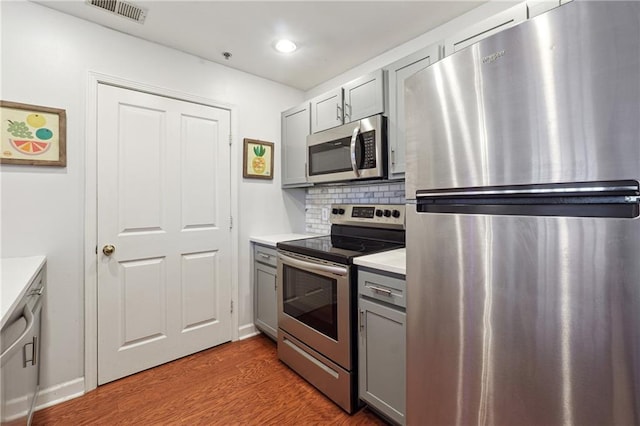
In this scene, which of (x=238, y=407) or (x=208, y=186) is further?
(x=208, y=186)

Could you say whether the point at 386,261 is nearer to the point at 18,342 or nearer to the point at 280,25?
the point at 18,342

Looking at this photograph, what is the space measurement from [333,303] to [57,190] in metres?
1.86

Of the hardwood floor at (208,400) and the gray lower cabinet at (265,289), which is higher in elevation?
the gray lower cabinet at (265,289)

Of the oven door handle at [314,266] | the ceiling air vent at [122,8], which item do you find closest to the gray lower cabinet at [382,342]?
the oven door handle at [314,266]

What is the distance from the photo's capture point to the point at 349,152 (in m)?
2.09

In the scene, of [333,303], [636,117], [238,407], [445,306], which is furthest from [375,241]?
[636,117]

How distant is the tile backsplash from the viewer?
7.47 ft

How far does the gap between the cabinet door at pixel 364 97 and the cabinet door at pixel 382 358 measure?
1.26 meters

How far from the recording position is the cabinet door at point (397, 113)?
180 cm

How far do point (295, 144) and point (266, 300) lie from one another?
1433mm

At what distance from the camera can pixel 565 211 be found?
798mm

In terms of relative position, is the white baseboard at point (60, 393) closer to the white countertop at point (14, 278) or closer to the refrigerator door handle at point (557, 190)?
the white countertop at point (14, 278)

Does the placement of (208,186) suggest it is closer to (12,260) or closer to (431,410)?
(12,260)

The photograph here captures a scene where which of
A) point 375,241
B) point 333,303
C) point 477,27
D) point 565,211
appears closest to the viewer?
point 565,211
